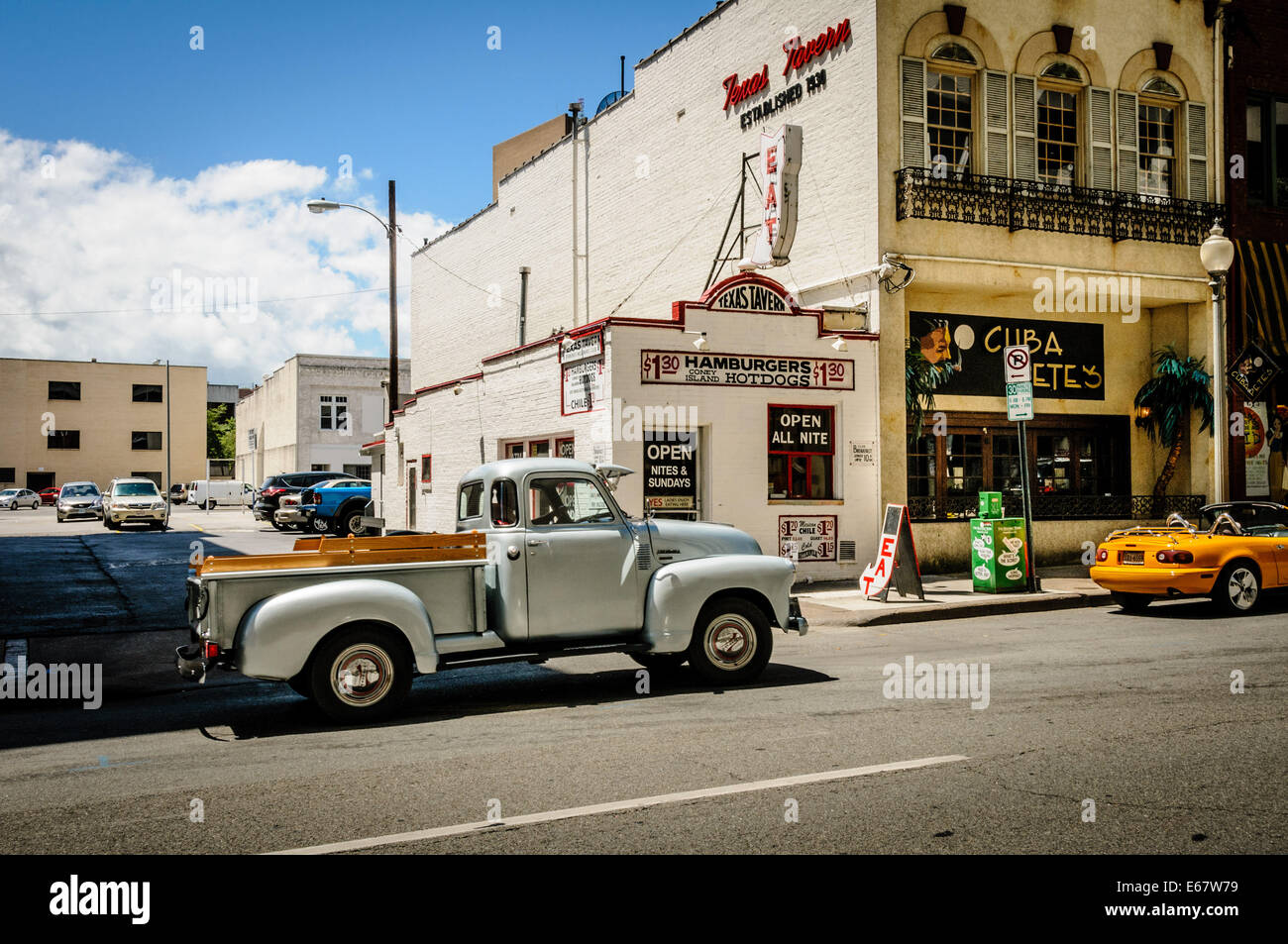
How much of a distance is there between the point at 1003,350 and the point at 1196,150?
5.58 metres

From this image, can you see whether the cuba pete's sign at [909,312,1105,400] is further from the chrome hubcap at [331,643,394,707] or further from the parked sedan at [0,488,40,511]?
the parked sedan at [0,488,40,511]

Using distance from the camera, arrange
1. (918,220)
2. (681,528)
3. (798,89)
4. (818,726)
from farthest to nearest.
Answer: (798,89) → (918,220) → (681,528) → (818,726)

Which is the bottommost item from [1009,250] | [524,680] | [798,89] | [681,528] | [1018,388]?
[524,680]

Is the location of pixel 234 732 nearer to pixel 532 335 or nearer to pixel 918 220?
pixel 918 220

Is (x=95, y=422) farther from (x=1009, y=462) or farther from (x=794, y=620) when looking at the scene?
(x=794, y=620)

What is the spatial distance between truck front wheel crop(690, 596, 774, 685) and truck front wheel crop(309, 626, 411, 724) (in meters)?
2.52

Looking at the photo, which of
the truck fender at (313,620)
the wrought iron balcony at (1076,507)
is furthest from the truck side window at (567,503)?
the wrought iron balcony at (1076,507)

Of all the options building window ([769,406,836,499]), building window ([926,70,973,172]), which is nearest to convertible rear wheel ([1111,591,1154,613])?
building window ([769,406,836,499])

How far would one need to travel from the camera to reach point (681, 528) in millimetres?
9289

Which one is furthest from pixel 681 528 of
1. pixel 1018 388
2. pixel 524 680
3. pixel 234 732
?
pixel 1018 388

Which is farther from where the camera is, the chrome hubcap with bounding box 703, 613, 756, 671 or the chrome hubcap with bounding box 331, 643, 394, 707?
the chrome hubcap with bounding box 703, 613, 756, 671

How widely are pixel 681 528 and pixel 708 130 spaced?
14843mm

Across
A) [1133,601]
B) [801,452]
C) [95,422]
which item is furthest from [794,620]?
[95,422]

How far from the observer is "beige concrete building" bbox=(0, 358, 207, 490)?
7588cm
